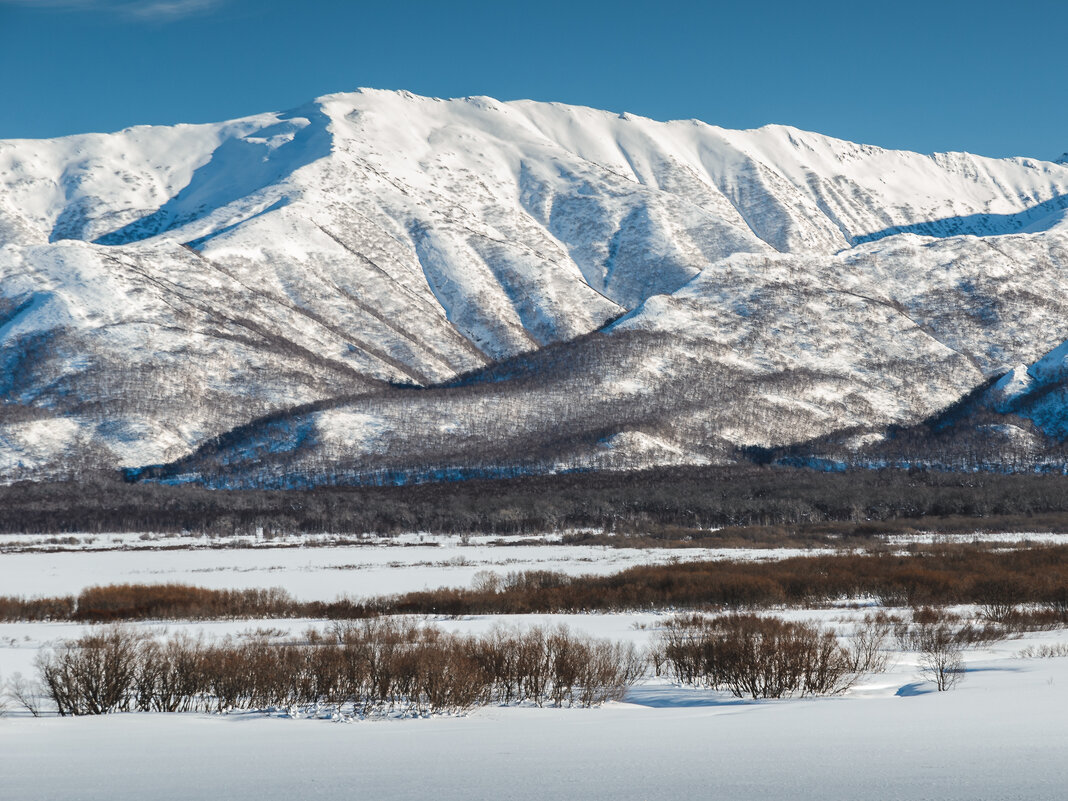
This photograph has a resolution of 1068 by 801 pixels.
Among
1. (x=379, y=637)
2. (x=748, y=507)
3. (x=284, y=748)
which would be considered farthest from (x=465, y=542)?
(x=284, y=748)

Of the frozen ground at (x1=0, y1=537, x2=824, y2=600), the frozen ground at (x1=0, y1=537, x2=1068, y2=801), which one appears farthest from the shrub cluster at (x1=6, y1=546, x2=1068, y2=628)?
the frozen ground at (x1=0, y1=537, x2=1068, y2=801)

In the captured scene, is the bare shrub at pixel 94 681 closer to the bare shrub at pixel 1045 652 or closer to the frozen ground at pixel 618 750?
the frozen ground at pixel 618 750

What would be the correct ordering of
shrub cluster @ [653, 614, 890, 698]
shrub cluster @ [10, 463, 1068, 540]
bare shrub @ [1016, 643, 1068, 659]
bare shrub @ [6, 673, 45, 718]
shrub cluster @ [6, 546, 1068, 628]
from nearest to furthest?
bare shrub @ [6, 673, 45, 718] → shrub cluster @ [653, 614, 890, 698] → bare shrub @ [1016, 643, 1068, 659] → shrub cluster @ [6, 546, 1068, 628] → shrub cluster @ [10, 463, 1068, 540]

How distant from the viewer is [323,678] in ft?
63.0

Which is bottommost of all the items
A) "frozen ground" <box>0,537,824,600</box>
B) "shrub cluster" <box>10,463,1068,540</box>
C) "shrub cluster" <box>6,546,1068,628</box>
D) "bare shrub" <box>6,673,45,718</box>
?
"bare shrub" <box>6,673,45,718</box>

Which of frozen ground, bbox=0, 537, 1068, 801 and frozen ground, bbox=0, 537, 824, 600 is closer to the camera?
frozen ground, bbox=0, 537, 1068, 801

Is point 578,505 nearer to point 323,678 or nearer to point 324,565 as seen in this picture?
point 324,565

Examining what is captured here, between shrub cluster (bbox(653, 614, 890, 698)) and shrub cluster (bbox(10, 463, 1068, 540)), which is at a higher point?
shrub cluster (bbox(10, 463, 1068, 540))

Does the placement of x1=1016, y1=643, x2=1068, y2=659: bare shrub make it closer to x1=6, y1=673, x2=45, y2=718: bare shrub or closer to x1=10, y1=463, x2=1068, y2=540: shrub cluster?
x1=6, y1=673, x2=45, y2=718: bare shrub

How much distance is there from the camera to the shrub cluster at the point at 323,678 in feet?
60.4

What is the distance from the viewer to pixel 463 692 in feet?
57.8

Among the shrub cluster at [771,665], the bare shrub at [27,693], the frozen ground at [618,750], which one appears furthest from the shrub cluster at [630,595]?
the frozen ground at [618,750]

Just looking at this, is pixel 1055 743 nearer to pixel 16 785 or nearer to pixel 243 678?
pixel 16 785

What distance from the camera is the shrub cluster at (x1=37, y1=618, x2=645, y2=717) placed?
1841 centimetres
